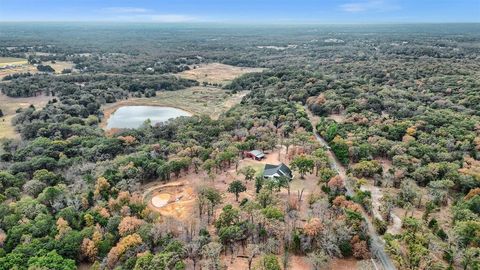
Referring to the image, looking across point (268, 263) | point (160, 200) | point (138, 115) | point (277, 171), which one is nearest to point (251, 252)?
point (268, 263)

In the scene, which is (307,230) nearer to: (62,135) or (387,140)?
(387,140)

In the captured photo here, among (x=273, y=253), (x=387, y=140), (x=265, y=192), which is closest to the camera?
(x=273, y=253)

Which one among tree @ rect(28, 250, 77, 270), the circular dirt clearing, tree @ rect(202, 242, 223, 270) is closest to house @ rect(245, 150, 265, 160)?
the circular dirt clearing

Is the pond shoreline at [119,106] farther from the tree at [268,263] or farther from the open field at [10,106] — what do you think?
the tree at [268,263]

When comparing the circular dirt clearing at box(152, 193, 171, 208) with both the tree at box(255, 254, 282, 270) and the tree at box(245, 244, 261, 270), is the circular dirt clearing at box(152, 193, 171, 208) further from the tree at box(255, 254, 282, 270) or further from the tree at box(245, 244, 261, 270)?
the tree at box(255, 254, 282, 270)

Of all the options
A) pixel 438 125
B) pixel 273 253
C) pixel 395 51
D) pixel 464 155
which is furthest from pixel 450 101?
pixel 395 51

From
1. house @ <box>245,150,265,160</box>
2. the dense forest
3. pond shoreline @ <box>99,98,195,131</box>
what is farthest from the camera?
pond shoreline @ <box>99,98,195,131</box>
